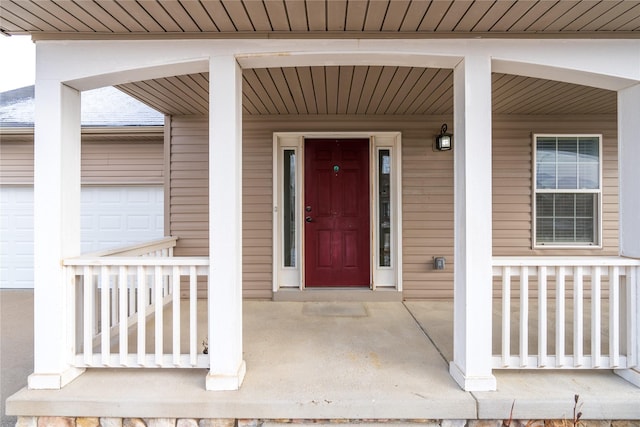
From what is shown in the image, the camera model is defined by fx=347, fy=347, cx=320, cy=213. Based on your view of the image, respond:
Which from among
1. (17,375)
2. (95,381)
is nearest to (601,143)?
(95,381)

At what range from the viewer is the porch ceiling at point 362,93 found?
2939mm

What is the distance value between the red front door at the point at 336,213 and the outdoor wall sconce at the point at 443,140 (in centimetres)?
83

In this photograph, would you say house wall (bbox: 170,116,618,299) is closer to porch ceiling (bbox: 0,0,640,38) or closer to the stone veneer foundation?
porch ceiling (bbox: 0,0,640,38)

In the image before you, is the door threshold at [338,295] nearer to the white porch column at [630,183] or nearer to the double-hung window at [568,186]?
the double-hung window at [568,186]

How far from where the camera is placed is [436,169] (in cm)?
417

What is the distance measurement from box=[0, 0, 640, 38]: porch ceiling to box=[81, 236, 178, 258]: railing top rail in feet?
5.06

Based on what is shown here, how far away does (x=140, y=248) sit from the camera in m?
3.32

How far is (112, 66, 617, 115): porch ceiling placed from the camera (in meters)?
2.94

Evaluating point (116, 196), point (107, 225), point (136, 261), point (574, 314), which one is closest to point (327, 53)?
point (136, 261)

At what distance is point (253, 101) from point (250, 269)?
1937 millimetres

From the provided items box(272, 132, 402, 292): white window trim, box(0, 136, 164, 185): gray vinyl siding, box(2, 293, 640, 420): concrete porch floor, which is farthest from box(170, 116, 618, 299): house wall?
box(2, 293, 640, 420): concrete porch floor

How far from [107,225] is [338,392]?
444cm

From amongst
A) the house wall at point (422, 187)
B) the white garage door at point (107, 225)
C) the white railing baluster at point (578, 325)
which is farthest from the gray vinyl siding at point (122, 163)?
the white railing baluster at point (578, 325)

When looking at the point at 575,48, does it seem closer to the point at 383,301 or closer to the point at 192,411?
the point at 383,301
